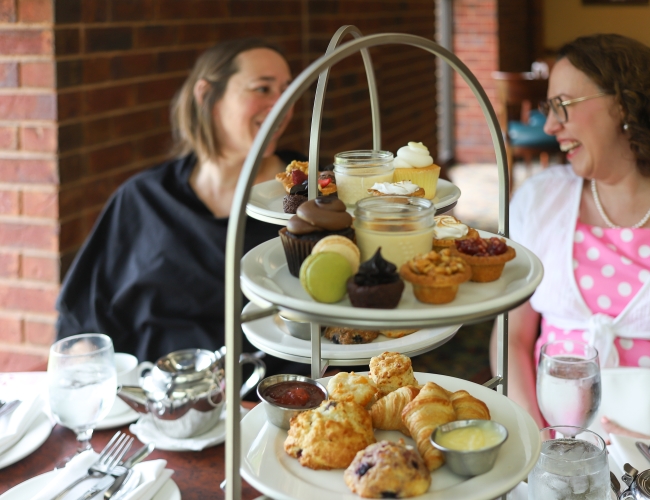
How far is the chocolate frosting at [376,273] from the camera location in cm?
73

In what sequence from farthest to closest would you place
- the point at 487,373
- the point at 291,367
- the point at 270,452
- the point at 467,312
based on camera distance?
the point at 487,373 → the point at 291,367 → the point at 270,452 → the point at 467,312

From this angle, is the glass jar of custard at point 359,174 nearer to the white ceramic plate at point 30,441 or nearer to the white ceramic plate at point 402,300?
the white ceramic plate at point 402,300

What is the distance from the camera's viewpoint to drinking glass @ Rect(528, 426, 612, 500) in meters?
0.94

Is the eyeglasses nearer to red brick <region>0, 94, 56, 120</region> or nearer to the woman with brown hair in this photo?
the woman with brown hair

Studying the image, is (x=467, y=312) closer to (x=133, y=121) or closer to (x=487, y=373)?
(x=487, y=373)

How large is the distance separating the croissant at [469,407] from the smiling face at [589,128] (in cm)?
120

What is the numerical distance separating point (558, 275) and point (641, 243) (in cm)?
22

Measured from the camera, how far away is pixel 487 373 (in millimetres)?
2283

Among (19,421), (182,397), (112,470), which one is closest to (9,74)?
(19,421)

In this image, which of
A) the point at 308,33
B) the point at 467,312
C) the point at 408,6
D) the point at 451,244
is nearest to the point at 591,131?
the point at 451,244

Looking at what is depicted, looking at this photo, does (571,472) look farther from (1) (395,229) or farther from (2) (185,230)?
(2) (185,230)

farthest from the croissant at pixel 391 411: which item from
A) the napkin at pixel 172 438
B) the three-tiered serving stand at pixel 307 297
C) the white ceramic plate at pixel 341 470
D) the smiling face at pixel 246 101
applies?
the smiling face at pixel 246 101

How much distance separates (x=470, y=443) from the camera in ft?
2.67

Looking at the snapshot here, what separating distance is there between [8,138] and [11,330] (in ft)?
2.08
